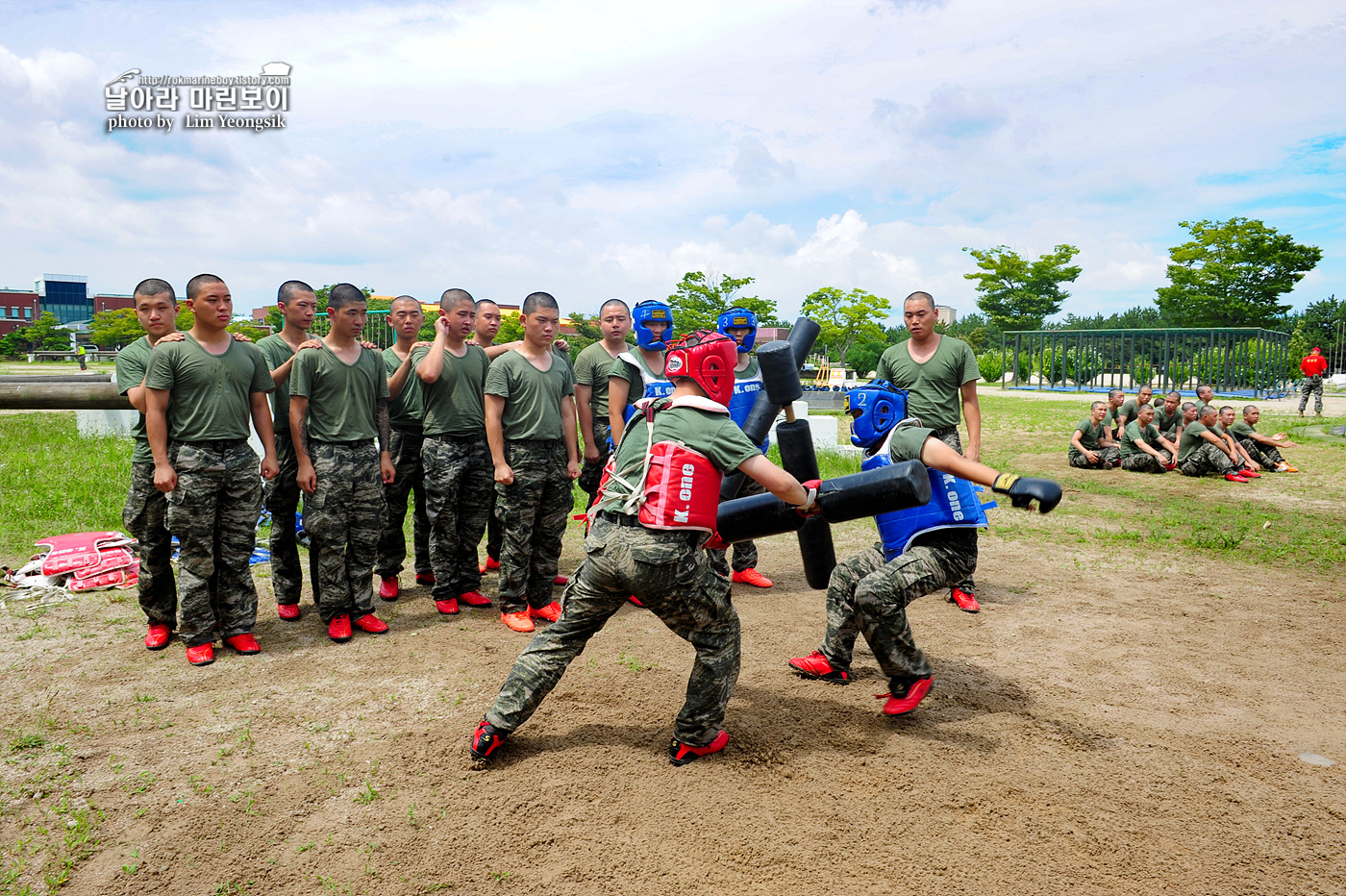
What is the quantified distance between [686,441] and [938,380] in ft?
12.6

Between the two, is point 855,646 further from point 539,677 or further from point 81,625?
point 81,625

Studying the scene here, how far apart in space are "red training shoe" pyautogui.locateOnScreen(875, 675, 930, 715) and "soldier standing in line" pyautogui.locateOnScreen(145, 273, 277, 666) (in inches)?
165

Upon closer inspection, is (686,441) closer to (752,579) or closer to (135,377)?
(752,579)

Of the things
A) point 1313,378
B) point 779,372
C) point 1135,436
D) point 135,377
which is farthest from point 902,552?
point 1313,378

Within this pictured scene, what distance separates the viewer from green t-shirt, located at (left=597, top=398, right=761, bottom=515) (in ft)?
12.2

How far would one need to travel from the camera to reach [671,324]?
6.84 m

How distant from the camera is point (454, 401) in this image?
6371 millimetres

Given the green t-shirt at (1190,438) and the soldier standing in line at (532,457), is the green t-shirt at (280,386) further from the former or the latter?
the green t-shirt at (1190,438)

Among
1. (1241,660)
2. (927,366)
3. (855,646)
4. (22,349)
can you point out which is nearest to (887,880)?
(855,646)

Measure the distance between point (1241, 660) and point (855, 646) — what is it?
2528mm

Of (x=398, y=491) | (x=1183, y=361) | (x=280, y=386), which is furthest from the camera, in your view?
(x=1183, y=361)

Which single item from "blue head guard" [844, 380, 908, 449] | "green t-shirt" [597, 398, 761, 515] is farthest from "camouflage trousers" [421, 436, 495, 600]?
"blue head guard" [844, 380, 908, 449]

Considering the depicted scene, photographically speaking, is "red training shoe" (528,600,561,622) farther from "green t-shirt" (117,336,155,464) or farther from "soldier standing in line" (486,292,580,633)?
"green t-shirt" (117,336,155,464)

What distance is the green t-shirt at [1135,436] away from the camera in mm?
13703
